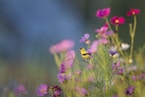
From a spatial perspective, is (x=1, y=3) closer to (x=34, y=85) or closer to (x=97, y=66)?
(x=34, y=85)

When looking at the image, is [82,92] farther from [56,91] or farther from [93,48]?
[93,48]

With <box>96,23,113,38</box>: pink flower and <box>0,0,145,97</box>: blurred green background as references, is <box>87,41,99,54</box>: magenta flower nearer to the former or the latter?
<box>96,23,113,38</box>: pink flower

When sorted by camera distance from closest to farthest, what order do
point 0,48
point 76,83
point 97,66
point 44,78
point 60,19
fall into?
point 97,66 < point 76,83 < point 44,78 < point 0,48 < point 60,19

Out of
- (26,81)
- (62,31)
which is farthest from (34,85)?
(62,31)

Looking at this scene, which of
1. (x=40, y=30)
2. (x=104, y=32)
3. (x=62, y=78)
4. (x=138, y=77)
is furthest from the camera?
(x=40, y=30)

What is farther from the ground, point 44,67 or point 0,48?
point 0,48

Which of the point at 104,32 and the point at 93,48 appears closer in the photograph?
the point at 93,48

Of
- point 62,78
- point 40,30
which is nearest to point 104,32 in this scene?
point 62,78

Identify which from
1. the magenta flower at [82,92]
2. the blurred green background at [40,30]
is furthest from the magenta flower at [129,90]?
the blurred green background at [40,30]
